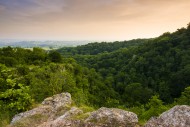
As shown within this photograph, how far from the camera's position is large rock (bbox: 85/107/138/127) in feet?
31.8

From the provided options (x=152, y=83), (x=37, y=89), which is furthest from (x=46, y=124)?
(x=152, y=83)

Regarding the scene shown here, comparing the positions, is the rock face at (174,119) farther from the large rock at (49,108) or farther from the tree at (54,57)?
the tree at (54,57)

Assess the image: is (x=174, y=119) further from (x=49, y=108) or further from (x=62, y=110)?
(x=49, y=108)

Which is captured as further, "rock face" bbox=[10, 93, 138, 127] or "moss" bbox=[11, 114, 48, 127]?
"moss" bbox=[11, 114, 48, 127]

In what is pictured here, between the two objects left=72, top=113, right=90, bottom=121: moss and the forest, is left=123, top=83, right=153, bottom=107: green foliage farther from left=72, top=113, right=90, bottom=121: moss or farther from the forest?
left=72, top=113, right=90, bottom=121: moss

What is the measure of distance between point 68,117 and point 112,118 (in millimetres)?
2060

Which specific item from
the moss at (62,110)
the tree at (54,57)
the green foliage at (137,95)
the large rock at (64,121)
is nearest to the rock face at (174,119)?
the large rock at (64,121)

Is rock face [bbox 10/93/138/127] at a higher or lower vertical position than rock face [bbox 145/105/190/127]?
lower

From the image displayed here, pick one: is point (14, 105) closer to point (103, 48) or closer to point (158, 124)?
point (158, 124)

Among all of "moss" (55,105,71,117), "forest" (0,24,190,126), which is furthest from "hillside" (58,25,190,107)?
"moss" (55,105,71,117)

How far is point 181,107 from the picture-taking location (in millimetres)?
9781

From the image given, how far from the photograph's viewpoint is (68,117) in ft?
34.7

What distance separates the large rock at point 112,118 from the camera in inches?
382

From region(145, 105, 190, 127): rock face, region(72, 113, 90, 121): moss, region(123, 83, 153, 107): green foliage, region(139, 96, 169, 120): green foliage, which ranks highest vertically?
region(145, 105, 190, 127): rock face
